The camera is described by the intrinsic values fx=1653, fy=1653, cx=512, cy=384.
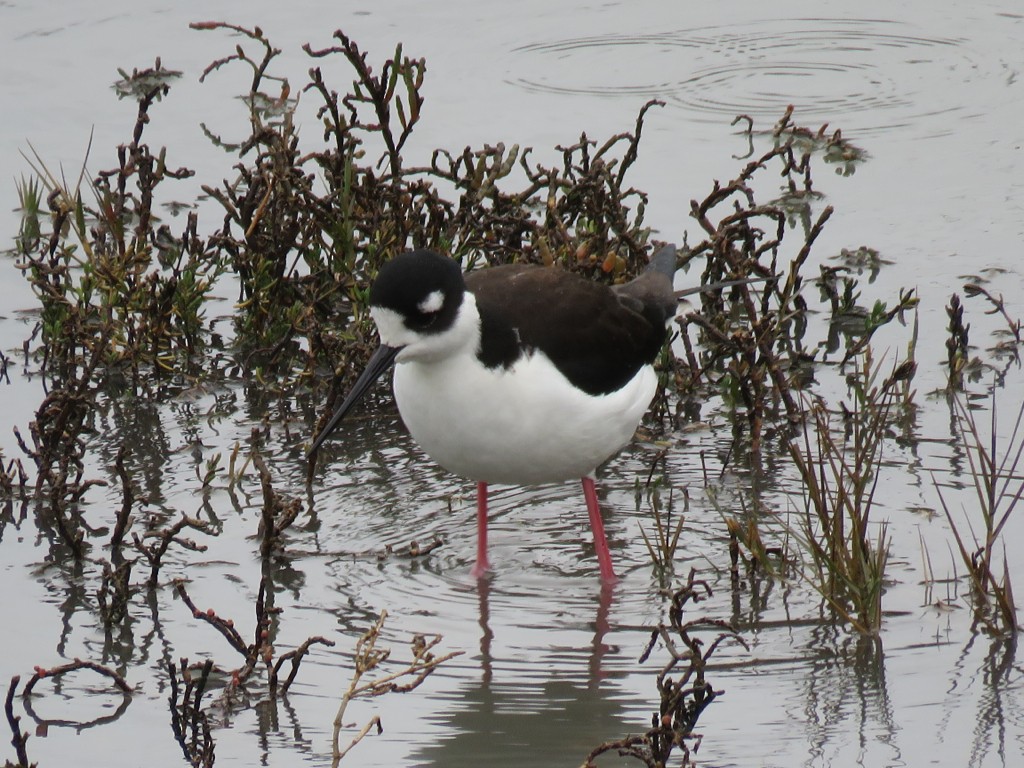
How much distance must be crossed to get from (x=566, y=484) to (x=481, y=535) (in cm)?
79

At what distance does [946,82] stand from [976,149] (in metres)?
1.06

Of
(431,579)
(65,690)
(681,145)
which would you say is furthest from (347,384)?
(681,145)

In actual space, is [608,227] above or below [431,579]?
above

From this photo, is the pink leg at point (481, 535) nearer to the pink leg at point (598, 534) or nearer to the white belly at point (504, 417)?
the white belly at point (504, 417)

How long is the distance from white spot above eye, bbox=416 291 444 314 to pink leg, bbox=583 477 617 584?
40.7 inches

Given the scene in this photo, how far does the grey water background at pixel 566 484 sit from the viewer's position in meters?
4.48

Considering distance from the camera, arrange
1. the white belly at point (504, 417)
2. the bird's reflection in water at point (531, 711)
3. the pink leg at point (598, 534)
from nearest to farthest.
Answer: the bird's reflection in water at point (531, 711), the white belly at point (504, 417), the pink leg at point (598, 534)

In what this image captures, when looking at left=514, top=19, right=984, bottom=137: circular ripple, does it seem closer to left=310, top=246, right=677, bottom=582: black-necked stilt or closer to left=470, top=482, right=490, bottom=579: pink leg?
left=310, top=246, right=677, bottom=582: black-necked stilt

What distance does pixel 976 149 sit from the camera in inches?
350

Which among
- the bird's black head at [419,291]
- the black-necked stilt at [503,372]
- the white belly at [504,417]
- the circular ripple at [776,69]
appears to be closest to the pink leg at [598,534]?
the black-necked stilt at [503,372]

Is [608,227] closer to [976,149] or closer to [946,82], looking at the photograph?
[976,149]

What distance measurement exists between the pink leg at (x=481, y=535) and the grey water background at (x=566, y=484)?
0.07 m

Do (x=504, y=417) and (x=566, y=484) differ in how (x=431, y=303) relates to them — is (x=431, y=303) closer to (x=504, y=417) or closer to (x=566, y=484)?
(x=504, y=417)

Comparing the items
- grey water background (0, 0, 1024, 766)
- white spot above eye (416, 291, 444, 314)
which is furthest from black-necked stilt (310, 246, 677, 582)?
grey water background (0, 0, 1024, 766)
